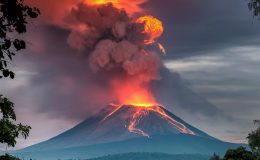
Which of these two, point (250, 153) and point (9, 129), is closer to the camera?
point (9, 129)

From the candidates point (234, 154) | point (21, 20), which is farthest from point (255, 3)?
point (234, 154)

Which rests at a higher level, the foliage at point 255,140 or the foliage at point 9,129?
the foliage at point 255,140

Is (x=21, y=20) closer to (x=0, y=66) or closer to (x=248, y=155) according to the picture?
(x=0, y=66)

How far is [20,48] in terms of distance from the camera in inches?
528

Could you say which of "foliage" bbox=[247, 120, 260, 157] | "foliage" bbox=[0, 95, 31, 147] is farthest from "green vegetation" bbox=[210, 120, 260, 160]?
"foliage" bbox=[0, 95, 31, 147]

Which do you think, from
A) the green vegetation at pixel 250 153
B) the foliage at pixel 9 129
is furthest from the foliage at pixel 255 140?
the foliage at pixel 9 129

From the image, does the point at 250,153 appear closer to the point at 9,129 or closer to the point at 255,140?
the point at 255,140

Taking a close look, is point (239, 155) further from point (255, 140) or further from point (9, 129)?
point (9, 129)

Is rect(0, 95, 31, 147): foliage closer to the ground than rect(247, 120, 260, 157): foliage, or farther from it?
closer to the ground

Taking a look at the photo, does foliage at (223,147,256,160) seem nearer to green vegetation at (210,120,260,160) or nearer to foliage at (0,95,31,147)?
green vegetation at (210,120,260,160)

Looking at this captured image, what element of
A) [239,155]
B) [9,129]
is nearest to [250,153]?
[239,155]

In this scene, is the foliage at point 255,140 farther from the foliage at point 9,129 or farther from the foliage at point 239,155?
the foliage at point 9,129

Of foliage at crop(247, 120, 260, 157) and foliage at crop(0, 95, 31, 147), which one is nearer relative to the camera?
foliage at crop(0, 95, 31, 147)

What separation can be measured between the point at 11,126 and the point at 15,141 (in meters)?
0.68
